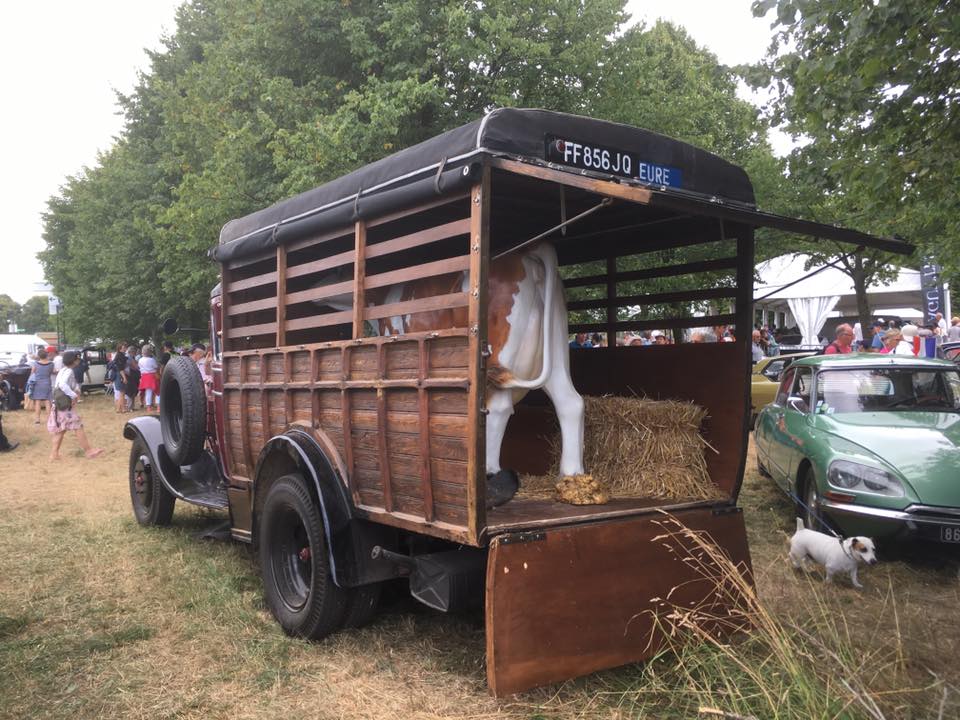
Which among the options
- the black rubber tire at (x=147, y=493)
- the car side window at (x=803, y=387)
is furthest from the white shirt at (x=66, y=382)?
the car side window at (x=803, y=387)

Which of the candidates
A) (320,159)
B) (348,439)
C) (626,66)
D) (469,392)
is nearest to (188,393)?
(348,439)

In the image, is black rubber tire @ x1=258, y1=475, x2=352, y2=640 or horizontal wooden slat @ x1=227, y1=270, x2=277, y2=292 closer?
black rubber tire @ x1=258, y1=475, x2=352, y2=640

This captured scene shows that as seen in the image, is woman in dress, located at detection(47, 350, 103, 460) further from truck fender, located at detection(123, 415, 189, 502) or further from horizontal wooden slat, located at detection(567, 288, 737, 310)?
horizontal wooden slat, located at detection(567, 288, 737, 310)

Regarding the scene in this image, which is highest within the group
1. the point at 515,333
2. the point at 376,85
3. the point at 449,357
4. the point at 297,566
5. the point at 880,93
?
the point at 376,85

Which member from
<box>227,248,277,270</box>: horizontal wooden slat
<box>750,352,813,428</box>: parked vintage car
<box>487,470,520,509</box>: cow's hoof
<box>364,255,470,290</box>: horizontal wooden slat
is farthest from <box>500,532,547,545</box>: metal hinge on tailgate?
<box>750,352,813,428</box>: parked vintage car

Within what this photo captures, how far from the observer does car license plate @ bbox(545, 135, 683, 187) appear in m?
3.76

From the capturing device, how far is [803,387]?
7402 millimetres

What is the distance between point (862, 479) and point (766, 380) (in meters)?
8.05

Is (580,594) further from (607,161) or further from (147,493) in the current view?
(147,493)

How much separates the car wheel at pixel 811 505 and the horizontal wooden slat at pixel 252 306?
446 cm

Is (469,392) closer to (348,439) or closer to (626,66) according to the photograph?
(348,439)

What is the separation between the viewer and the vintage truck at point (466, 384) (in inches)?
137

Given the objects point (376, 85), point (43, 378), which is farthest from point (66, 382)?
point (376, 85)

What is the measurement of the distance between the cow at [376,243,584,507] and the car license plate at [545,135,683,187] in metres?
0.71
